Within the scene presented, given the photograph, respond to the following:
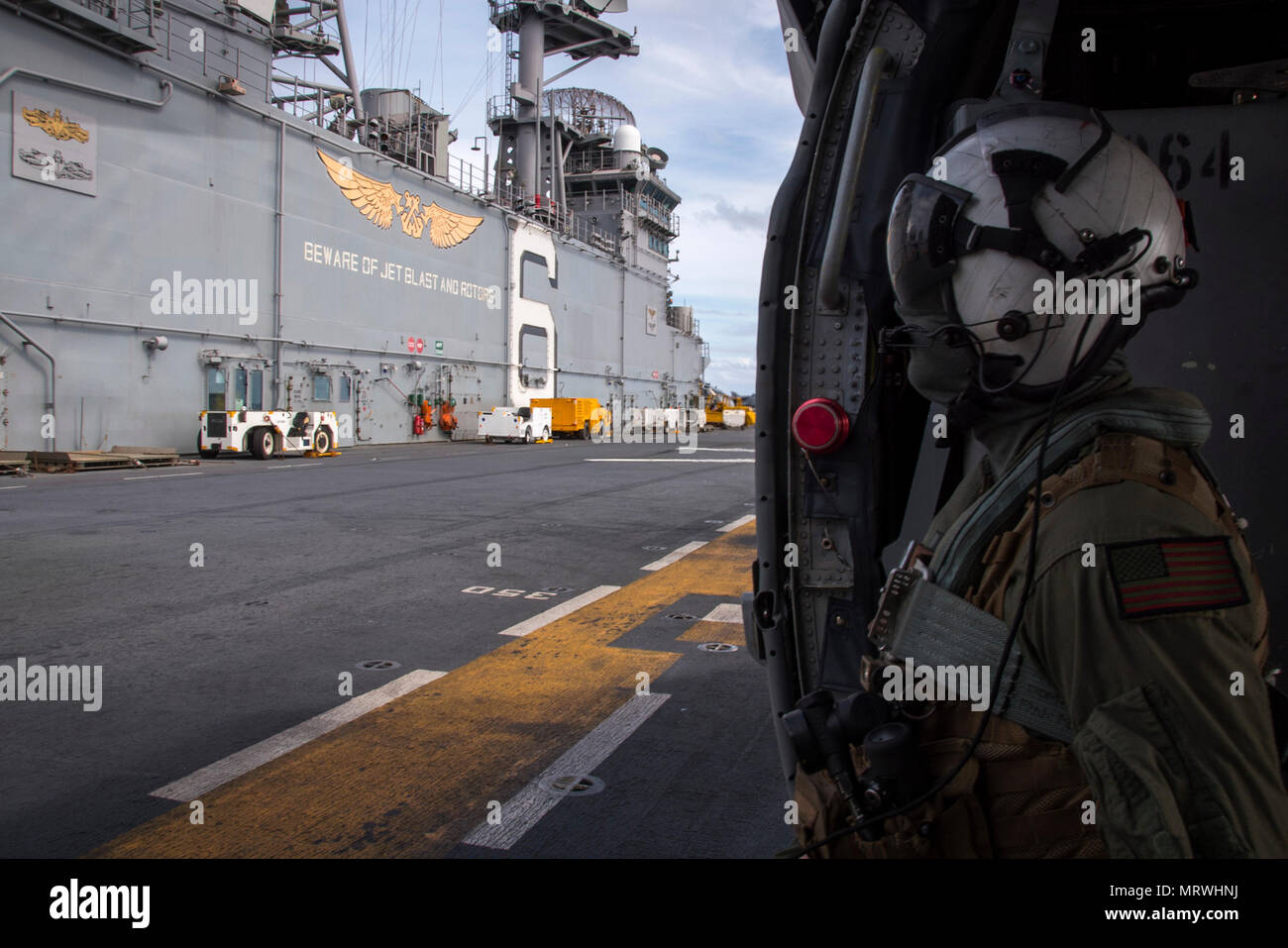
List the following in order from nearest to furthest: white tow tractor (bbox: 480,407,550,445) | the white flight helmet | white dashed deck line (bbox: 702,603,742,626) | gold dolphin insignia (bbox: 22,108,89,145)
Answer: the white flight helmet < white dashed deck line (bbox: 702,603,742,626) < gold dolphin insignia (bbox: 22,108,89,145) < white tow tractor (bbox: 480,407,550,445)

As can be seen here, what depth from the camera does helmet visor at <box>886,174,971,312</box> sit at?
1763mm

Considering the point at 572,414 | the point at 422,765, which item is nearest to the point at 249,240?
the point at 572,414

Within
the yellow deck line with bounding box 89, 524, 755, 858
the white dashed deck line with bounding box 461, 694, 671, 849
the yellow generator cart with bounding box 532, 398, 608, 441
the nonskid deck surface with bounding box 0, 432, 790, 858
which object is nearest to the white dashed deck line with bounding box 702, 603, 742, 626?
the nonskid deck surface with bounding box 0, 432, 790, 858

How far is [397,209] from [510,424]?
8610 millimetres

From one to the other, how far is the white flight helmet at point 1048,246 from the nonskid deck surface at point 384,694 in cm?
190

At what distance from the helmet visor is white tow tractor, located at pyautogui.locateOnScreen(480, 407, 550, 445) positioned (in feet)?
99.7

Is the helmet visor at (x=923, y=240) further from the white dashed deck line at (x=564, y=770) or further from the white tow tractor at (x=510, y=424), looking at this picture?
the white tow tractor at (x=510, y=424)

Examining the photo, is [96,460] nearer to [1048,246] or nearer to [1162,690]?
[1048,246]

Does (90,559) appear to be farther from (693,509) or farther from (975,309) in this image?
(975,309)

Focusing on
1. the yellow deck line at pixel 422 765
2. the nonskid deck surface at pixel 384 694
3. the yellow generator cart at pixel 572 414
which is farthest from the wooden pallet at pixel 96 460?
the yellow generator cart at pixel 572 414

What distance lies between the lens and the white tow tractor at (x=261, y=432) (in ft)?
70.0

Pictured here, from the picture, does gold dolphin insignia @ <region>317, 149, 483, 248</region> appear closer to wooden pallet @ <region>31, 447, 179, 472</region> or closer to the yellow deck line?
wooden pallet @ <region>31, 447, 179, 472</region>
